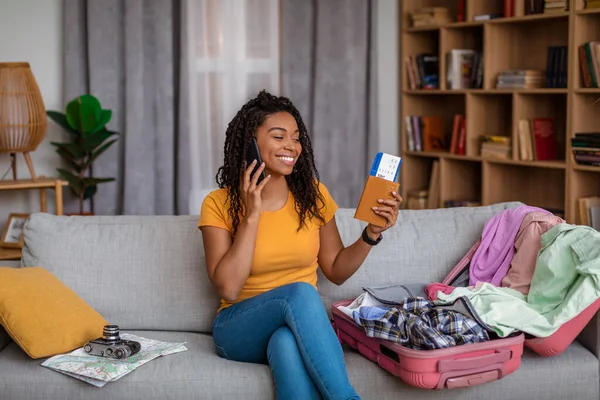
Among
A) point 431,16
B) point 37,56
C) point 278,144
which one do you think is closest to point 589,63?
point 431,16

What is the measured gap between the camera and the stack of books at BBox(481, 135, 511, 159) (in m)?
4.30

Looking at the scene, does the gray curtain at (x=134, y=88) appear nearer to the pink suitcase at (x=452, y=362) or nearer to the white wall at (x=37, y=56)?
the white wall at (x=37, y=56)

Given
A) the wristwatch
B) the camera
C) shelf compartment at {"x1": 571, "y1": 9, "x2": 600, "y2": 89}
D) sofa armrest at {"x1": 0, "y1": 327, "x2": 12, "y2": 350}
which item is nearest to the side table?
A: sofa armrest at {"x1": 0, "y1": 327, "x2": 12, "y2": 350}

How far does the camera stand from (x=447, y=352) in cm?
205

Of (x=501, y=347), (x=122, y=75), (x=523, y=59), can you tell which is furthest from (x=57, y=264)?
(x=523, y=59)

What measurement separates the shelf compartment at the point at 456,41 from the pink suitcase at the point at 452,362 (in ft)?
8.92

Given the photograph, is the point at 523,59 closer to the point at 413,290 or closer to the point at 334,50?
the point at 334,50

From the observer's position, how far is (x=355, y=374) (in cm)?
218

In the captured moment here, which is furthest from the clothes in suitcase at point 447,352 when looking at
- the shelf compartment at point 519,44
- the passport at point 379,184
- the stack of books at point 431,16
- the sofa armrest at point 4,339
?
the stack of books at point 431,16

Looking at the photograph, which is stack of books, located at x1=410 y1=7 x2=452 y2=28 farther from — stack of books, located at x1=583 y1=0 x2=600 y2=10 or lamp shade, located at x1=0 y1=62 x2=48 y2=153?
lamp shade, located at x1=0 y1=62 x2=48 y2=153

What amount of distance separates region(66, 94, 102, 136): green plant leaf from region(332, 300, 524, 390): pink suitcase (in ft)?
7.49

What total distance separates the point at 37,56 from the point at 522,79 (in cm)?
244

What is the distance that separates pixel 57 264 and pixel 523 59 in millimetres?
2875

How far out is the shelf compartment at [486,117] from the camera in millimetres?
4520
